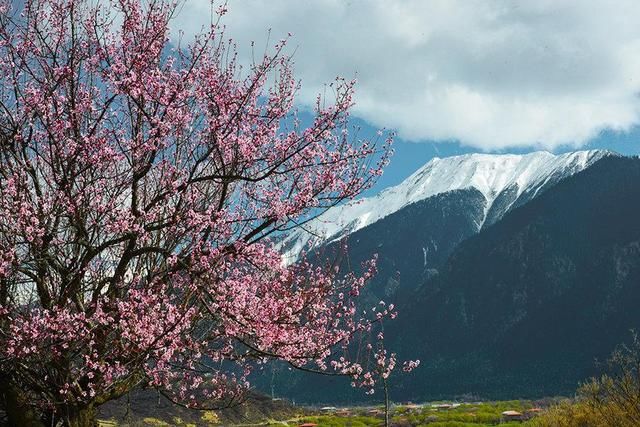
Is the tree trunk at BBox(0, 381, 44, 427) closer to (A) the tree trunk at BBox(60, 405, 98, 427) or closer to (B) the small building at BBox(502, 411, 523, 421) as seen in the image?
(A) the tree trunk at BBox(60, 405, 98, 427)

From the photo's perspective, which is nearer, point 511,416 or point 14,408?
point 14,408

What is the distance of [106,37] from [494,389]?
20254cm

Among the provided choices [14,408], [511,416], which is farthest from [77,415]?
[511,416]

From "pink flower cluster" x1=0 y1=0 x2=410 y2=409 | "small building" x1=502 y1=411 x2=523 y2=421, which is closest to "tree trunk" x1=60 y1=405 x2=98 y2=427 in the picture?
"pink flower cluster" x1=0 y1=0 x2=410 y2=409

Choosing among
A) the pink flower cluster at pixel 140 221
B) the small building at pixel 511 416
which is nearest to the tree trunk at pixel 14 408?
the pink flower cluster at pixel 140 221

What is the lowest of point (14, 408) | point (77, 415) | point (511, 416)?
point (511, 416)

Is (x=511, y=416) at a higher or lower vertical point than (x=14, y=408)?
lower

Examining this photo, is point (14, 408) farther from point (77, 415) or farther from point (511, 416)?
point (511, 416)

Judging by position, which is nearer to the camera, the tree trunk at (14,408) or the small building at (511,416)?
the tree trunk at (14,408)

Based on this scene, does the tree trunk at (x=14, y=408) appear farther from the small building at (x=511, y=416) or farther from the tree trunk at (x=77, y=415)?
the small building at (x=511, y=416)

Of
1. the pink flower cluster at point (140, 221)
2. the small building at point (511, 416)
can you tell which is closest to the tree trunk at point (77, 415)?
the pink flower cluster at point (140, 221)

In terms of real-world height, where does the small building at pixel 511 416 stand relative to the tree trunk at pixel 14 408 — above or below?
below

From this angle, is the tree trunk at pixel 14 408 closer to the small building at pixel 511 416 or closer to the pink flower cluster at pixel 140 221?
the pink flower cluster at pixel 140 221

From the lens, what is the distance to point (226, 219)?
448 inches
